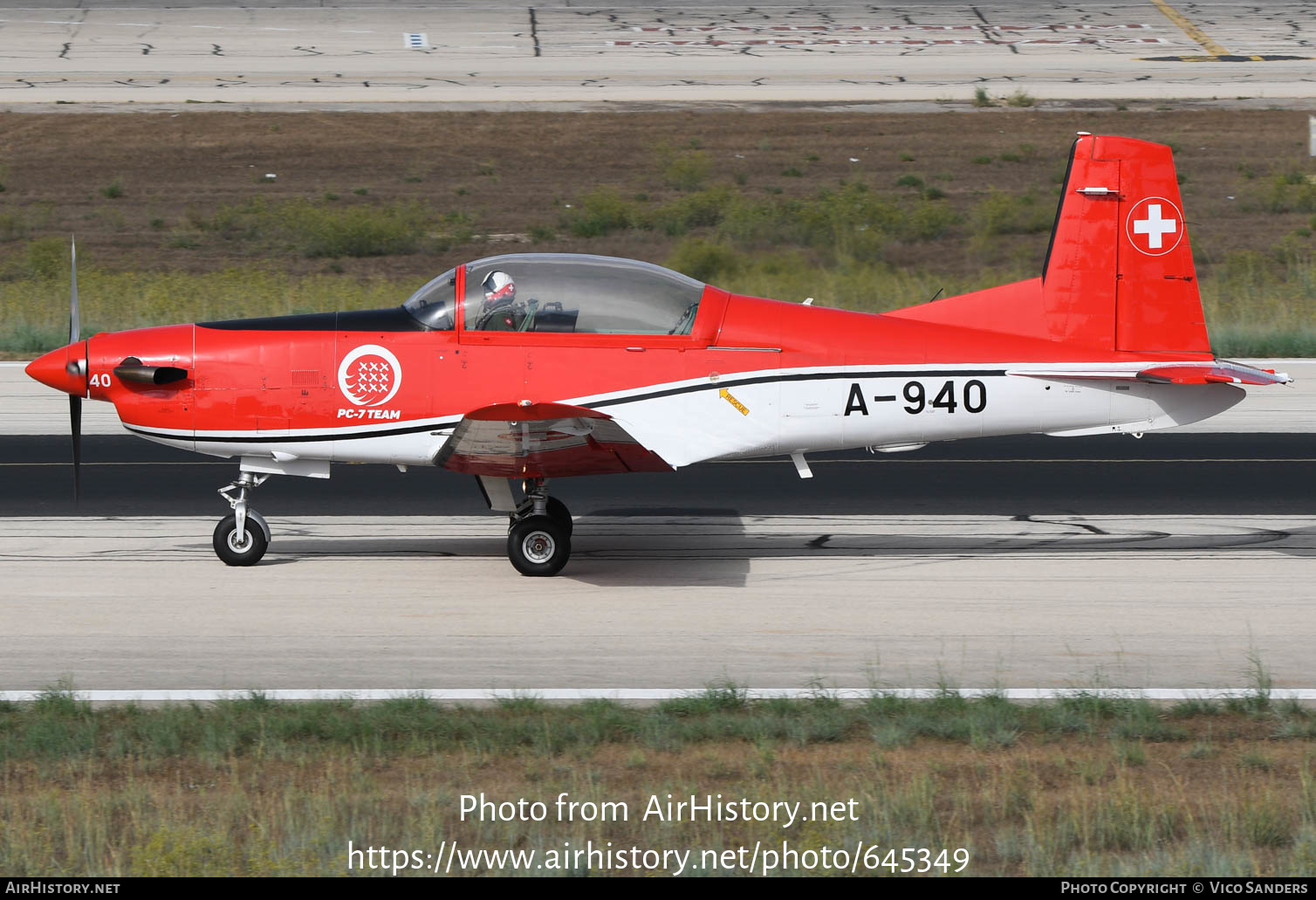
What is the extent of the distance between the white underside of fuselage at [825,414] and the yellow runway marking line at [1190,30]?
49132mm

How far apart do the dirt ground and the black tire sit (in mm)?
23198

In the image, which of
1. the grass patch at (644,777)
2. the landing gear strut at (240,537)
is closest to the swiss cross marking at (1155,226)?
the grass patch at (644,777)

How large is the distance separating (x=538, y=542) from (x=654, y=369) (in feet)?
5.01

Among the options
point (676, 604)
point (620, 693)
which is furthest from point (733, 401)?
point (620, 693)

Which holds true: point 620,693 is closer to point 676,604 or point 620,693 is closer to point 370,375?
point 676,604

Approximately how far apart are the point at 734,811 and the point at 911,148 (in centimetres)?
4022

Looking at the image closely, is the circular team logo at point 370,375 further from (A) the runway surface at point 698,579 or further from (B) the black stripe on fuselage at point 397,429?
(A) the runway surface at point 698,579

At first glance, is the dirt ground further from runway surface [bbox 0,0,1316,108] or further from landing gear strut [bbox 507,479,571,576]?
landing gear strut [bbox 507,479,571,576]

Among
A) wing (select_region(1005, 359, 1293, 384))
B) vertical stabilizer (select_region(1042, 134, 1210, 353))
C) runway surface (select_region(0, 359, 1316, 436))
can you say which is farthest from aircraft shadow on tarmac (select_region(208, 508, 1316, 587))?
runway surface (select_region(0, 359, 1316, 436))

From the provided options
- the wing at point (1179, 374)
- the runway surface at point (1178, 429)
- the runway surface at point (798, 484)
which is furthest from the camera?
the runway surface at point (1178, 429)

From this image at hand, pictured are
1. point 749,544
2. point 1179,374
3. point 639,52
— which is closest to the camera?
point 1179,374

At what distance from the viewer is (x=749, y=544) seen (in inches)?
465

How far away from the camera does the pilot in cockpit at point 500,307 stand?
10.2m

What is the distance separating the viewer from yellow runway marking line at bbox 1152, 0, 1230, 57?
55.3 metres
